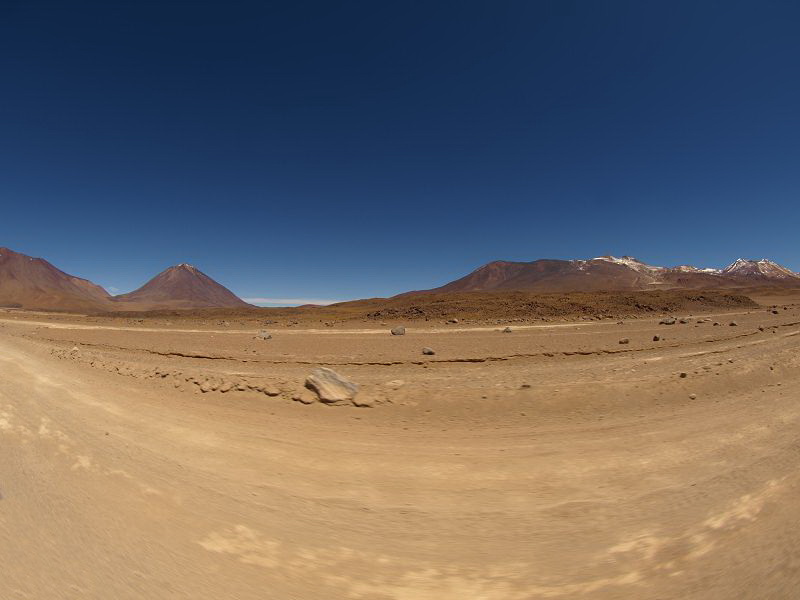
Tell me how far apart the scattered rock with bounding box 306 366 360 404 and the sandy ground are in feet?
1.68

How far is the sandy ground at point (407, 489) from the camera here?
3.72 metres

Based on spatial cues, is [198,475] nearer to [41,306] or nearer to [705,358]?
[705,358]

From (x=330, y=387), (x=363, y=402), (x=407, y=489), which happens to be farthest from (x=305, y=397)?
(x=407, y=489)

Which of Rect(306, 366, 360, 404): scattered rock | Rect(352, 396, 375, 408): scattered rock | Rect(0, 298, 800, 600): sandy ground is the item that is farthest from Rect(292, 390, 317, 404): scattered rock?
Rect(352, 396, 375, 408): scattered rock

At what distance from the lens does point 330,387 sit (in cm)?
1061

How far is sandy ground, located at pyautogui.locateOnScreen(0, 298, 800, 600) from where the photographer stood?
3723mm

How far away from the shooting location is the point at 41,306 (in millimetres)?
198375

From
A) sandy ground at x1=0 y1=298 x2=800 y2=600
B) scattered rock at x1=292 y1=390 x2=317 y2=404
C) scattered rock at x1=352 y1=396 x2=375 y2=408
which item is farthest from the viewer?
scattered rock at x1=292 y1=390 x2=317 y2=404

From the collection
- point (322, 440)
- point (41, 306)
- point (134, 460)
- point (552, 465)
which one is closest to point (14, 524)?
point (134, 460)

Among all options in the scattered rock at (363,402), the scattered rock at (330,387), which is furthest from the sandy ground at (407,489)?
the scattered rock at (330,387)

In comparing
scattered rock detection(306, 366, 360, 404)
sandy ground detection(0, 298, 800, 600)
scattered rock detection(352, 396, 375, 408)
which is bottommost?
sandy ground detection(0, 298, 800, 600)

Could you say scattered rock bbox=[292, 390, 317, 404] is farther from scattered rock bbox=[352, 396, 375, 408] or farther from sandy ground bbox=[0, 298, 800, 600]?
scattered rock bbox=[352, 396, 375, 408]

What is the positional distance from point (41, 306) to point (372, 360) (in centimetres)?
26237

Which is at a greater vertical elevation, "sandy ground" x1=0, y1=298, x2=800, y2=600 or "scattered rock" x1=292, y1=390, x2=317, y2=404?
"scattered rock" x1=292, y1=390, x2=317, y2=404
